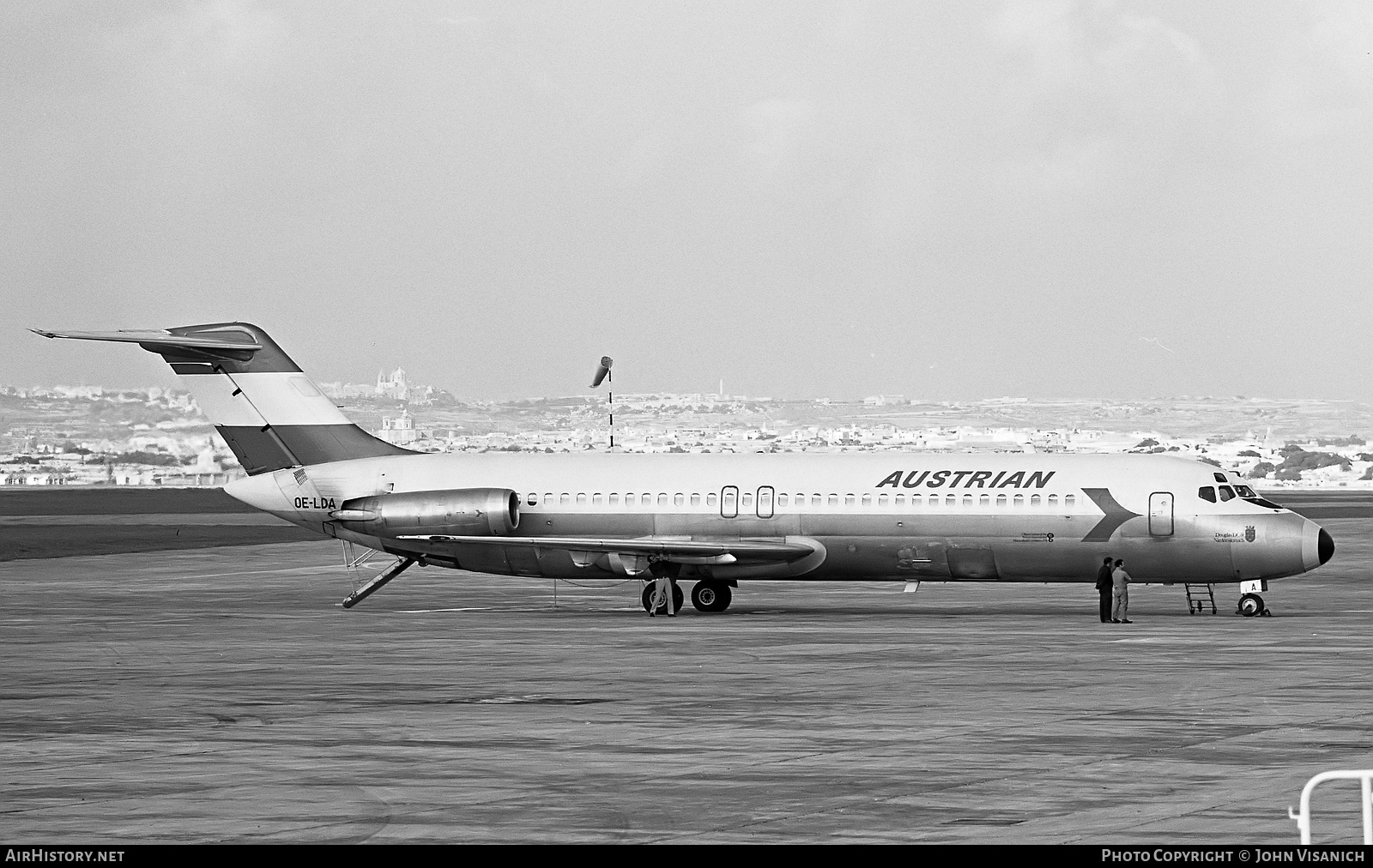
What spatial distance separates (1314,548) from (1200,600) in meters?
4.57

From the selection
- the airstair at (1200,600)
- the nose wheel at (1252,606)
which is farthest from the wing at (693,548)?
the nose wheel at (1252,606)

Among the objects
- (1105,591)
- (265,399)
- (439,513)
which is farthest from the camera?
(265,399)

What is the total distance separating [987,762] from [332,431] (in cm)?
2665

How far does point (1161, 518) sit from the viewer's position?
36.8m

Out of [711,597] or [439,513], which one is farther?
[711,597]

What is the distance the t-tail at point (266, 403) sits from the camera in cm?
4169

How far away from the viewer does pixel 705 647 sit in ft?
99.8

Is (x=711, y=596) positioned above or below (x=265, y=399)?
below

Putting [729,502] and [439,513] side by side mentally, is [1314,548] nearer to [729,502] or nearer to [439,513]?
[729,502]

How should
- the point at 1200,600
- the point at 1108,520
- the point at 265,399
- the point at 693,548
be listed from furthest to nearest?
the point at 265,399
the point at 1200,600
the point at 693,548
the point at 1108,520

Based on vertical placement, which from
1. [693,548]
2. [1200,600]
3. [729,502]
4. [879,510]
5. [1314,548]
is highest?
[729,502]

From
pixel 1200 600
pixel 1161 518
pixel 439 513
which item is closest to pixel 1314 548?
pixel 1161 518

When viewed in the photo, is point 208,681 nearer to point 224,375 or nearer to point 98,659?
point 98,659

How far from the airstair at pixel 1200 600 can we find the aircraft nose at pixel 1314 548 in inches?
83.1
